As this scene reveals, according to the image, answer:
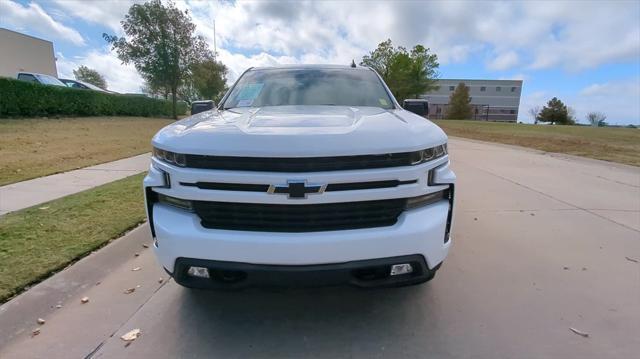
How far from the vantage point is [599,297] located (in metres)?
2.80

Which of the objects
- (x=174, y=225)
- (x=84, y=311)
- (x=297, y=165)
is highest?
(x=297, y=165)

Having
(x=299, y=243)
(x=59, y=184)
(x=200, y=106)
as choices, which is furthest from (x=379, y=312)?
(x=59, y=184)

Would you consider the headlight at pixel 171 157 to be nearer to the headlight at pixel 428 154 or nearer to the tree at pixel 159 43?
the headlight at pixel 428 154

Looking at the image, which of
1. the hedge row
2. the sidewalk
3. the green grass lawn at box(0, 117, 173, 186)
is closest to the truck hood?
the sidewalk

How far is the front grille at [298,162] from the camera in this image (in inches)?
78.6

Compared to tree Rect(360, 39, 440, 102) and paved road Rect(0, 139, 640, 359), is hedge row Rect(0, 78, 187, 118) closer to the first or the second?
paved road Rect(0, 139, 640, 359)

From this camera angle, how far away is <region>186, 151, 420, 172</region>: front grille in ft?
6.55

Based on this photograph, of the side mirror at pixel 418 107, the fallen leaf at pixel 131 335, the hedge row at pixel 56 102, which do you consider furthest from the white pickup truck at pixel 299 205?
the hedge row at pixel 56 102

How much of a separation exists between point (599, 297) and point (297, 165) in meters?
2.56

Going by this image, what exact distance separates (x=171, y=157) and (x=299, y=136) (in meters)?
0.77

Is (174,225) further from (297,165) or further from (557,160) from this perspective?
(557,160)

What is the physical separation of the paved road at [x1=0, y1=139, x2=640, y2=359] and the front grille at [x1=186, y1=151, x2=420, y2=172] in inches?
38.4

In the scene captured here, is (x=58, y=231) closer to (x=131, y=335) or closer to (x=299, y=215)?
(x=131, y=335)

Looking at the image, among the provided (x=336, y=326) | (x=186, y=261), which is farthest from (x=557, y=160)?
(x=186, y=261)
